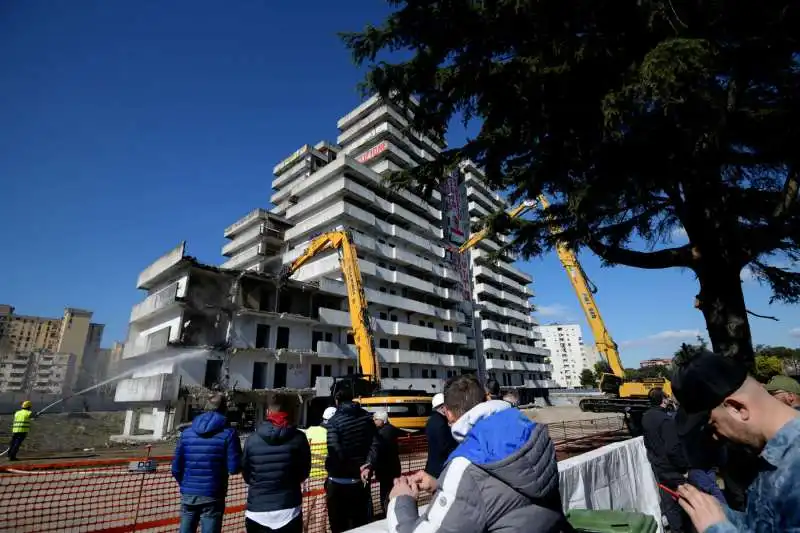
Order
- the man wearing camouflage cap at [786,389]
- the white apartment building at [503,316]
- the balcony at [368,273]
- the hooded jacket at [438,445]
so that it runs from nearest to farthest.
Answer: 1. the man wearing camouflage cap at [786,389]
2. the hooded jacket at [438,445]
3. the balcony at [368,273]
4. the white apartment building at [503,316]

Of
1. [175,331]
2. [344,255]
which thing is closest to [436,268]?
[344,255]

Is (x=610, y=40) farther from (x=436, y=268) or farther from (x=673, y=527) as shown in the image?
(x=436, y=268)

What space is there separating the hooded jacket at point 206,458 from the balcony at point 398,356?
19.1 metres

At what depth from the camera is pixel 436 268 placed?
138 feet

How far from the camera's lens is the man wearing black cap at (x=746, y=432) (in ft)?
3.51

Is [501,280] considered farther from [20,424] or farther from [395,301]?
[20,424]

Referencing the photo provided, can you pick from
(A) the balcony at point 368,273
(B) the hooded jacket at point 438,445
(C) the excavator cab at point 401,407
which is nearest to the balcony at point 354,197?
(A) the balcony at point 368,273

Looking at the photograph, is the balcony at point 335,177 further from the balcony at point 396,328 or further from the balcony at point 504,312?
the balcony at point 504,312

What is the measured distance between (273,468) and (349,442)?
1.08 meters

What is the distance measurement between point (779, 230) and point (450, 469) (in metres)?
6.02

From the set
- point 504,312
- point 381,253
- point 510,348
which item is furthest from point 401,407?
point 504,312

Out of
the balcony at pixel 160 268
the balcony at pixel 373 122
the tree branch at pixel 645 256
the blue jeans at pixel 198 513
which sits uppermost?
the balcony at pixel 373 122

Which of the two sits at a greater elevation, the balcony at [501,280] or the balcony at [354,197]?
the balcony at [354,197]

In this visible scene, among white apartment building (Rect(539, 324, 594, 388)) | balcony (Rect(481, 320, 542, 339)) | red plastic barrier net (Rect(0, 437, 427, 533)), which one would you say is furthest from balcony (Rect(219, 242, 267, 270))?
white apartment building (Rect(539, 324, 594, 388))
